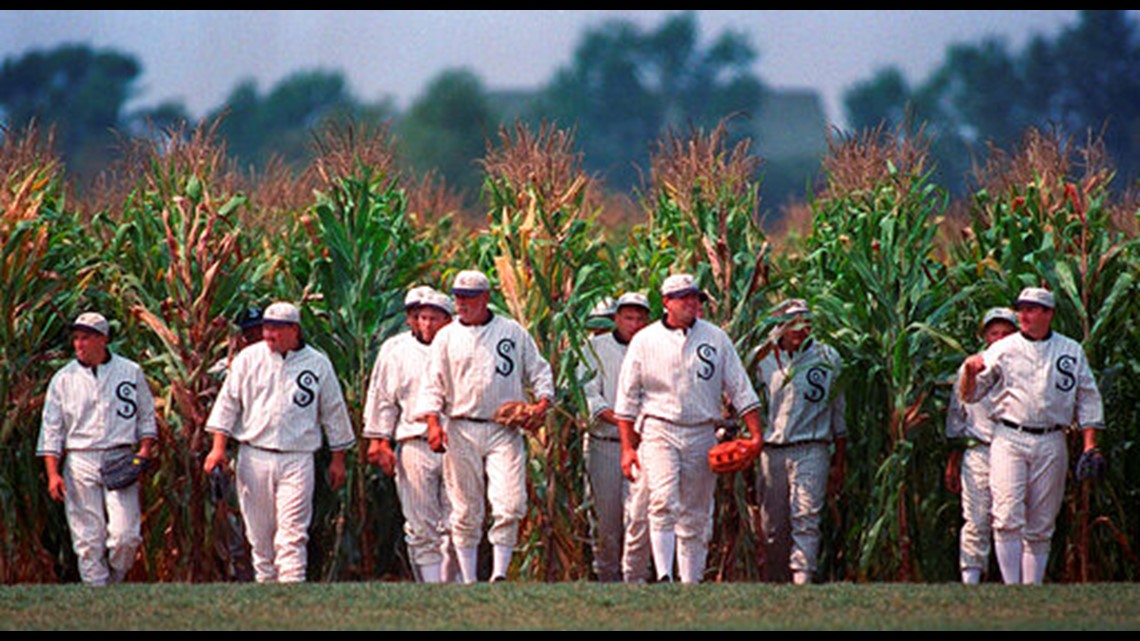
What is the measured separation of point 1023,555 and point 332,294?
503 centimetres

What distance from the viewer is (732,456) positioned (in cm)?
1279

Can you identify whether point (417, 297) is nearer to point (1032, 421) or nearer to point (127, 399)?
point (127, 399)

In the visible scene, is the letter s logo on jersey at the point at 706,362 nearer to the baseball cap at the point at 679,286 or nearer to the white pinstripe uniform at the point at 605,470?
the baseball cap at the point at 679,286

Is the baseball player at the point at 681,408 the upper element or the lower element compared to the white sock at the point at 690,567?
upper

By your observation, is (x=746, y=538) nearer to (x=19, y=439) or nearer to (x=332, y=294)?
(x=332, y=294)

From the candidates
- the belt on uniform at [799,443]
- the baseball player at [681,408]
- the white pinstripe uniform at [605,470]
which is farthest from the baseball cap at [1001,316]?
the white pinstripe uniform at [605,470]

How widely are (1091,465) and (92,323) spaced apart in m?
6.45

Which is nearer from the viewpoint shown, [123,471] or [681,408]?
[681,408]

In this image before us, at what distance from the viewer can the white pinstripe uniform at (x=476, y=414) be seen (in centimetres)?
1305

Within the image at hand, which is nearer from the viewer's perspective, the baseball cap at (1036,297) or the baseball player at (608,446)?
the baseball cap at (1036,297)

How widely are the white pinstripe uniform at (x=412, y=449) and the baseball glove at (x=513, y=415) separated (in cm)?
55

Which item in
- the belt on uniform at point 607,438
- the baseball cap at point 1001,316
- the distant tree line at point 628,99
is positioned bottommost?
the belt on uniform at point 607,438

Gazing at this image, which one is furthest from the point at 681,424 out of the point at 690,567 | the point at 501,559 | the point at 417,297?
the point at 417,297

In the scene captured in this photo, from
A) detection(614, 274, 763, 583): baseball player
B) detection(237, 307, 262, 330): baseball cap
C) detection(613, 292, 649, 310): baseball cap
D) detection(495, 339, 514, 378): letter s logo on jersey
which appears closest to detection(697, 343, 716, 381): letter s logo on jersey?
detection(614, 274, 763, 583): baseball player
